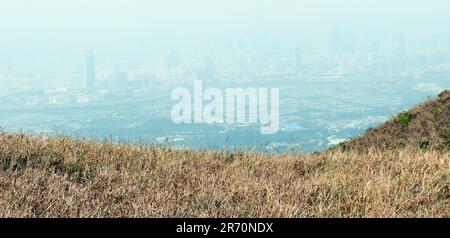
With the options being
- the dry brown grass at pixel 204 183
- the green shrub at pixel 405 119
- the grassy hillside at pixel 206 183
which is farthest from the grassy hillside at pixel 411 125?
the dry brown grass at pixel 204 183

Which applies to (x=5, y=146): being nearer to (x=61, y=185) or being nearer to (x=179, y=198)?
(x=61, y=185)

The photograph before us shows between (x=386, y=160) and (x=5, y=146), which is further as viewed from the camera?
(x=386, y=160)

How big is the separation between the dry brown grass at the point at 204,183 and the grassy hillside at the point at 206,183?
1cm

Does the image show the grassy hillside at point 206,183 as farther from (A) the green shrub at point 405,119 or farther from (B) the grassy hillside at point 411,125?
(A) the green shrub at point 405,119

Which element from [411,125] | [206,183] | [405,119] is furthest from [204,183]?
[405,119]

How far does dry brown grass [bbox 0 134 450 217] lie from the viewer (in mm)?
5707

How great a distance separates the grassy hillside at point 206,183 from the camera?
5.71 m

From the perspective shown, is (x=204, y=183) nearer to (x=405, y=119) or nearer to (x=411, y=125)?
(x=411, y=125)

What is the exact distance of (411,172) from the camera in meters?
7.66

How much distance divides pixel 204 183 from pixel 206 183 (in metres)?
0.04

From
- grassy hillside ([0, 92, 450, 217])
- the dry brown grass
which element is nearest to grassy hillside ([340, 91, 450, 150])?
grassy hillside ([0, 92, 450, 217])

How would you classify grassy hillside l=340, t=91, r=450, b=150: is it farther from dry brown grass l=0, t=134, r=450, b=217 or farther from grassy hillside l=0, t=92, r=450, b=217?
dry brown grass l=0, t=134, r=450, b=217
